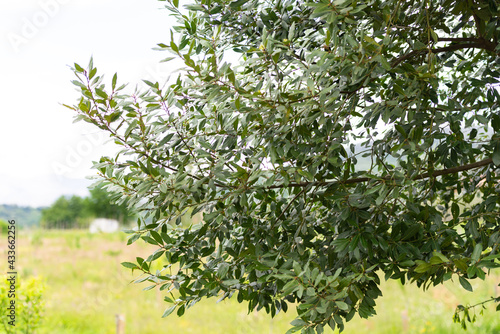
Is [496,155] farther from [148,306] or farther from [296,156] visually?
[148,306]

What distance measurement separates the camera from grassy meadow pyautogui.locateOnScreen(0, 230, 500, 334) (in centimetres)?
591

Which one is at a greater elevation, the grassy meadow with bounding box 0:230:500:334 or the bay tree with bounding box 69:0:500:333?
the bay tree with bounding box 69:0:500:333

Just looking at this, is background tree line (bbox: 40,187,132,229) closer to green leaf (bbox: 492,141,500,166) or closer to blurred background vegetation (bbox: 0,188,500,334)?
blurred background vegetation (bbox: 0,188,500,334)

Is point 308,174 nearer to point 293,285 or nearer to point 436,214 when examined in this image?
point 293,285

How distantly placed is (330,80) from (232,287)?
3.09ft

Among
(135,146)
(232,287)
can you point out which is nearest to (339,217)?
(232,287)

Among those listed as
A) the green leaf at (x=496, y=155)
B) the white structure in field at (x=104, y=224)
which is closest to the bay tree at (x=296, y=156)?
the green leaf at (x=496, y=155)

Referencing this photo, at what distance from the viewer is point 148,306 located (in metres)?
6.48

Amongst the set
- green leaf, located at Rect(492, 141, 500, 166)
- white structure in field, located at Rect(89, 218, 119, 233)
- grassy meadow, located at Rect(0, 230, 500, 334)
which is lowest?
grassy meadow, located at Rect(0, 230, 500, 334)

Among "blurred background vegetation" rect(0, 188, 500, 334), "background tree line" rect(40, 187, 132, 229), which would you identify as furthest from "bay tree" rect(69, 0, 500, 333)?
"background tree line" rect(40, 187, 132, 229)

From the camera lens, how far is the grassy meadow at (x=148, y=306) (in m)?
5.91

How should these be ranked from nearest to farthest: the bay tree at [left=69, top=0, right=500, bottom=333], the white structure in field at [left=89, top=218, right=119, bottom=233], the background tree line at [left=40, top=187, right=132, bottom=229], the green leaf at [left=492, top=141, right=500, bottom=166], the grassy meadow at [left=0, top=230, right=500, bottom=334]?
1. the bay tree at [left=69, top=0, right=500, bottom=333]
2. the green leaf at [left=492, top=141, right=500, bottom=166]
3. the grassy meadow at [left=0, top=230, right=500, bottom=334]
4. the white structure in field at [left=89, top=218, right=119, bottom=233]
5. the background tree line at [left=40, top=187, right=132, bottom=229]

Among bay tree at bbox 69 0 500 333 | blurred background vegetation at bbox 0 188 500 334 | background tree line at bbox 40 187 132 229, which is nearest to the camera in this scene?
bay tree at bbox 69 0 500 333

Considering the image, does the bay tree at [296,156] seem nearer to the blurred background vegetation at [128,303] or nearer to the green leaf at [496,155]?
the green leaf at [496,155]
